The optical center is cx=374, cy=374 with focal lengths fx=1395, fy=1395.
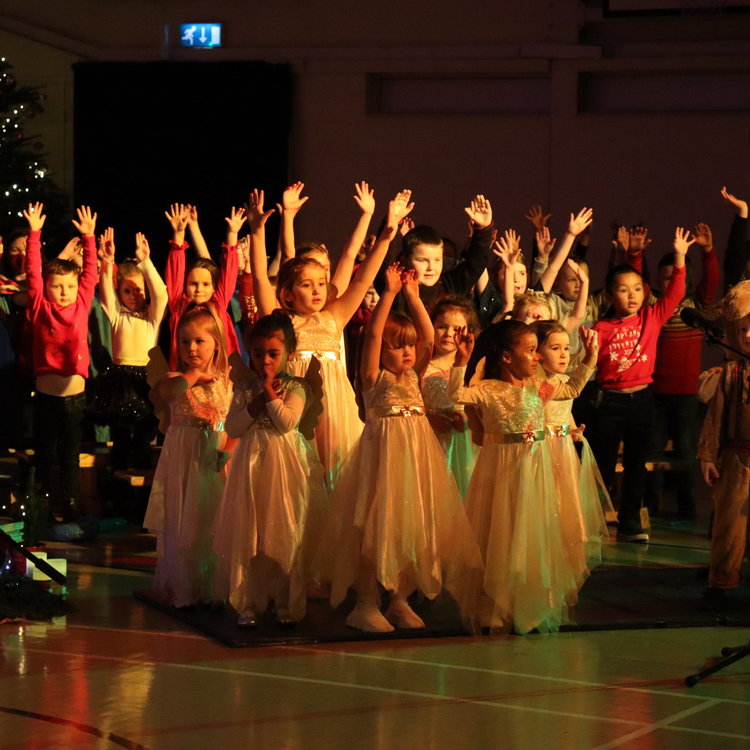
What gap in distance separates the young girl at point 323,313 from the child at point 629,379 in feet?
6.97

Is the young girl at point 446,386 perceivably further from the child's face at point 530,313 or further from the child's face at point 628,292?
the child's face at point 628,292

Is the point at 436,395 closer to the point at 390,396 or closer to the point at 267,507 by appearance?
the point at 390,396

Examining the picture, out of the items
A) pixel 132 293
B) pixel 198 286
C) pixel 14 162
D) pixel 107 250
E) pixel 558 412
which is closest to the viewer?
pixel 558 412

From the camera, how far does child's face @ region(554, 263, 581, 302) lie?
26.3 feet

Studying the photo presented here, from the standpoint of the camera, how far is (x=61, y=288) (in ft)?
25.0

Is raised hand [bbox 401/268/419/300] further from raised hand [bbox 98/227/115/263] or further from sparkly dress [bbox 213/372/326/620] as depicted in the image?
raised hand [bbox 98/227/115/263]

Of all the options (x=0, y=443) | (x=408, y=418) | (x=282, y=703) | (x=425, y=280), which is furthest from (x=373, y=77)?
(x=282, y=703)

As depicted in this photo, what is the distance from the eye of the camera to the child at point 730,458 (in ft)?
18.2

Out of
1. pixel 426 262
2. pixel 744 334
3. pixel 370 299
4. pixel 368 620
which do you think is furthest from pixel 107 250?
pixel 744 334

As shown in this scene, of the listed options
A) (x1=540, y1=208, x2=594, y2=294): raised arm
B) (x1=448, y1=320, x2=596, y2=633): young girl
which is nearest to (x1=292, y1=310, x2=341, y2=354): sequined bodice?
(x1=448, y1=320, x2=596, y2=633): young girl

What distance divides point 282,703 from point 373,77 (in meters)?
8.53

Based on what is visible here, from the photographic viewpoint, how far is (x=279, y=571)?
522cm

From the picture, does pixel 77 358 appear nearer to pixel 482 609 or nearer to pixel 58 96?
pixel 482 609

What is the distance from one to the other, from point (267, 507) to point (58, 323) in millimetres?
2892
